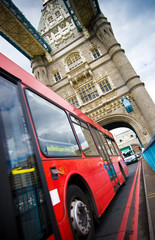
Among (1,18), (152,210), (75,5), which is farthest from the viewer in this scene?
(75,5)

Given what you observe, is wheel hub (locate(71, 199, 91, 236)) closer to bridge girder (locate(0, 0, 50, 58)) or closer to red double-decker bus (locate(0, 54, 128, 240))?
red double-decker bus (locate(0, 54, 128, 240))

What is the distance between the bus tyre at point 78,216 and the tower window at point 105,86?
13440 mm

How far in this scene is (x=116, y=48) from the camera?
14.2 meters

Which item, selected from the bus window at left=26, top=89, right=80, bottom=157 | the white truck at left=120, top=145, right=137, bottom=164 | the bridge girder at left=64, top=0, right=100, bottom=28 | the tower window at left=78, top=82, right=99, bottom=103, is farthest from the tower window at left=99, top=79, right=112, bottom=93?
the bus window at left=26, top=89, right=80, bottom=157

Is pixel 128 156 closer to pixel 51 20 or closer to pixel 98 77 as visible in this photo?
pixel 98 77

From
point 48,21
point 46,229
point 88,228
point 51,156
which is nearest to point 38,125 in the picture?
point 51,156

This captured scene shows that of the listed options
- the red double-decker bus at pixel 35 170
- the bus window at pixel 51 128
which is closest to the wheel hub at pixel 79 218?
the red double-decker bus at pixel 35 170

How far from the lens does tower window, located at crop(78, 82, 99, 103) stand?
14.9 m

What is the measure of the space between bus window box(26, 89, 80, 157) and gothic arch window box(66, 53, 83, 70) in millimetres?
15380

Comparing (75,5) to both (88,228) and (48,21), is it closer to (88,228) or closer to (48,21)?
(48,21)

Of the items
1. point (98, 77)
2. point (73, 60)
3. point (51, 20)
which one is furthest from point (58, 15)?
point (98, 77)

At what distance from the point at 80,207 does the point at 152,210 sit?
150cm

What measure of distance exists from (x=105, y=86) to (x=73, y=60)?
580 cm

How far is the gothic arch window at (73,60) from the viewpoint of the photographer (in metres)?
16.6
